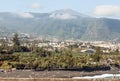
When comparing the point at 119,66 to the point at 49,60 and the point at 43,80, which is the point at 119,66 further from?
the point at 43,80

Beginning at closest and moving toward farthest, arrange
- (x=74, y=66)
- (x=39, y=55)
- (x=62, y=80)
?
(x=62, y=80) < (x=74, y=66) < (x=39, y=55)

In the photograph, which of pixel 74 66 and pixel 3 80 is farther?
pixel 74 66

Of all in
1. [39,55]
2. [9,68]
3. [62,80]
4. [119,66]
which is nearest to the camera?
[62,80]

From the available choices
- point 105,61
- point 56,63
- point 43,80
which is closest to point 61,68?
point 56,63

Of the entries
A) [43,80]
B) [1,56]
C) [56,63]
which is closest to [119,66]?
[56,63]

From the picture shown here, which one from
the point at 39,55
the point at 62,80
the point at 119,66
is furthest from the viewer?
the point at 39,55

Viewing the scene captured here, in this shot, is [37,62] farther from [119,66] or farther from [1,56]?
[119,66]

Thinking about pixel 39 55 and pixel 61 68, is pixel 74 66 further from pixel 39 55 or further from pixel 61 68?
pixel 39 55

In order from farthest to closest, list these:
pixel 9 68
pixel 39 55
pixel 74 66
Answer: pixel 39 55, pixel 74 66, pixel 9 68

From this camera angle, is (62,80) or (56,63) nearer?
(62,80)
